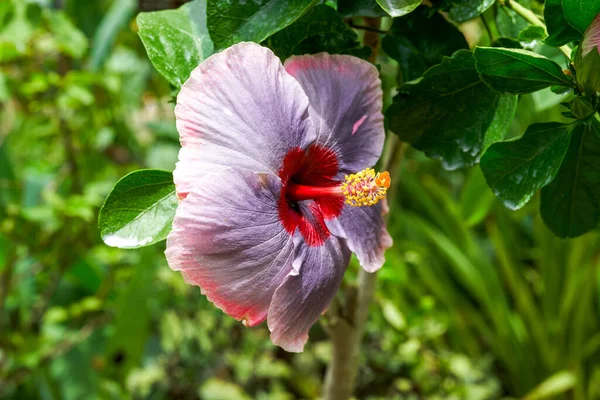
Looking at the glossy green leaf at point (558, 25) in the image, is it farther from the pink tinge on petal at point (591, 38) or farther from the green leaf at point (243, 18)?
the green leaf at point (243, 18)

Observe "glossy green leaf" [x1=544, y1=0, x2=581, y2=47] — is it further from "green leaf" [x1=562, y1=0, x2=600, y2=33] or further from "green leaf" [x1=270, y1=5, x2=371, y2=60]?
"green leaf" [x1=270, y1=5, x2=371, y2=60]

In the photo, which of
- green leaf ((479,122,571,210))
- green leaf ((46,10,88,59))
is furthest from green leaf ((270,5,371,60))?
green leaf ((46,10,88,59))

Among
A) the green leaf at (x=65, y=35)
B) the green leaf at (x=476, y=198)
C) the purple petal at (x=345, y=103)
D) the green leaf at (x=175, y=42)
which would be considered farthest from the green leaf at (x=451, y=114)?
the green leaf at (x=65, y=35)

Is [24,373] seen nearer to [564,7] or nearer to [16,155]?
[16,155]

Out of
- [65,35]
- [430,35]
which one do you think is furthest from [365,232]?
[65,35]

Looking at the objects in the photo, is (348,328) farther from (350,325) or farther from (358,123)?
(358,123)

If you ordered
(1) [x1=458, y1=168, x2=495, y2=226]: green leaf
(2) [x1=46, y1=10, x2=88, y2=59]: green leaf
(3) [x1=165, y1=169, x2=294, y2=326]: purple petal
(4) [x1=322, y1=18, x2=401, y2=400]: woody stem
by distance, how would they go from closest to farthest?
(3) [x1=165, y1=169, x2=294, y2=326]: purple petal < (4) [x1=322, y1=18, x2=401, y2=400]: woody stem < (1) [x1=458, y1=168, x2=495, y2=226]: green leaf < (2) [x1=46, y1=10, x2=88, y2=59]: green leaf
